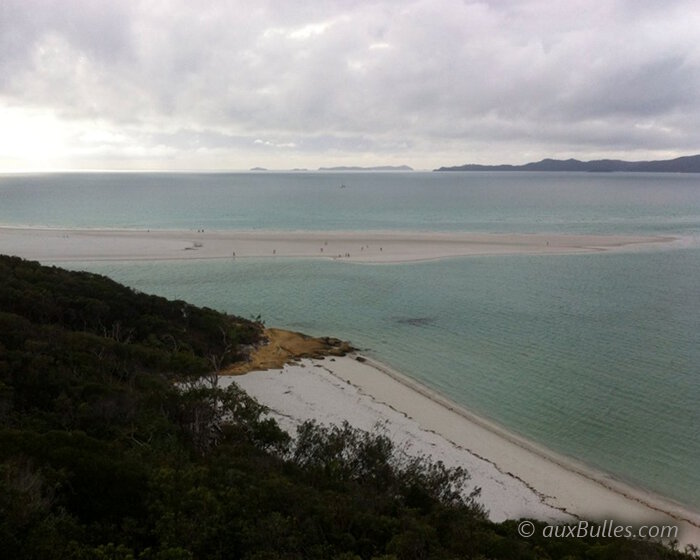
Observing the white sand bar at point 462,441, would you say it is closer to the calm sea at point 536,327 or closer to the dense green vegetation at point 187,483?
the calm sea at point 536,327

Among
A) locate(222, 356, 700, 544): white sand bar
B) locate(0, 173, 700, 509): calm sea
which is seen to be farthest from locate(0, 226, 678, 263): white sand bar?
locate(222, 356, 700, 544): white sand bar

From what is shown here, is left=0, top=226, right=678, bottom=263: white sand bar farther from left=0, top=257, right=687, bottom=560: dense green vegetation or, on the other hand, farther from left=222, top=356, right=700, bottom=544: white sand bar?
left=0, top=257, right=687, bottom=560: dense green vegetation

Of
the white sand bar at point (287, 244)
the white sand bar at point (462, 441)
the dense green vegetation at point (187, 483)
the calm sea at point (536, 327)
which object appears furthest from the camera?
the white sand bar at point (287, 244)

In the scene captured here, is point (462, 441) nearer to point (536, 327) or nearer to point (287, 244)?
point (536, 327)

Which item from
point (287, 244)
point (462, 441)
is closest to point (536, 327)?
point (462, 441)

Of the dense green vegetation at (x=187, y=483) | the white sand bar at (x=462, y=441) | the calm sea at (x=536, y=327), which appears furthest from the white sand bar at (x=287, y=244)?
the dense green vegetation at (x=187, y=483)

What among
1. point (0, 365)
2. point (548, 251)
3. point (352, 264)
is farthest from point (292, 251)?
point (0, 365)
